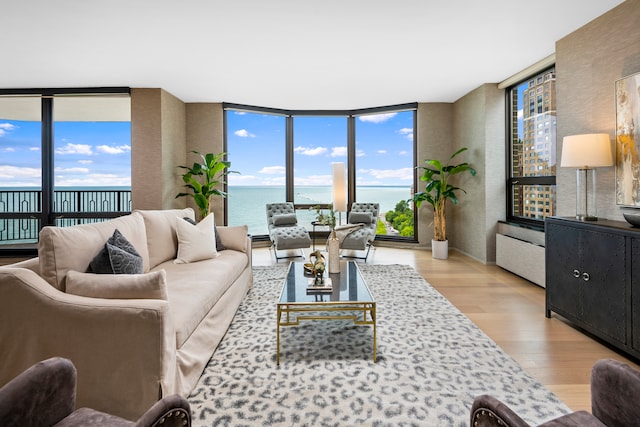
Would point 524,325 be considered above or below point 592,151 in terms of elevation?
below

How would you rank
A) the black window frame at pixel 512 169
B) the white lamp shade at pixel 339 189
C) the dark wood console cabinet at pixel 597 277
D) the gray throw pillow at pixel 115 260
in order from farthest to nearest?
the black window frame at pixel 512 169 → the white lamp shade at pixel 339 189 → the dark wood console cabinet at pixel 597 277 → the gray throw pillow at pixel 115 260

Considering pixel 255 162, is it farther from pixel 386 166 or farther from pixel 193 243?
pixel 193 243

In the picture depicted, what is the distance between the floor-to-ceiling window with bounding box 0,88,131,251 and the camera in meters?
5.61

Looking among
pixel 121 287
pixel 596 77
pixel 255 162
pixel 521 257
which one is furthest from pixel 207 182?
pixel 596 77

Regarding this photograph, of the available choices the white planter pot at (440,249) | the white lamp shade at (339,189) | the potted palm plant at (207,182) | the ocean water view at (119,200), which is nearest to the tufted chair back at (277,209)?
the ocean water view at (119,200)

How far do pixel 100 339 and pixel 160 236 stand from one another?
5.42ft

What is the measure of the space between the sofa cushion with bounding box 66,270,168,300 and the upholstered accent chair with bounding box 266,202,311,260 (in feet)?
11.8

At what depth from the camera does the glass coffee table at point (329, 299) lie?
2311 mm

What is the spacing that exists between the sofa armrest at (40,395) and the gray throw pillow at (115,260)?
945mm

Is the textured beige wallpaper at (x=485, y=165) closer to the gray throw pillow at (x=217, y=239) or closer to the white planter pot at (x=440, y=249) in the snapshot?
the white planter pot at (x=440, y=249)

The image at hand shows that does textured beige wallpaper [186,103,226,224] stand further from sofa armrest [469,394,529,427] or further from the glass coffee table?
sofa armrest [469,394,529,427]

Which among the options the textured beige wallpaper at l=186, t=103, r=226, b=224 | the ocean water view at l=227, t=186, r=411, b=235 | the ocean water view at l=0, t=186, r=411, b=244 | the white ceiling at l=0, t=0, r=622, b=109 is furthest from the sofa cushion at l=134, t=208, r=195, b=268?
the ocean water view at l=227, t=186, r=411, b=235

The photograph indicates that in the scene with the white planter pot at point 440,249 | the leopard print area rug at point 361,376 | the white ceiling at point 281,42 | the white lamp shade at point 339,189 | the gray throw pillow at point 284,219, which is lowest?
the leopard print area rug at point 361,376

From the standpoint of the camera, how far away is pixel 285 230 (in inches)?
223
